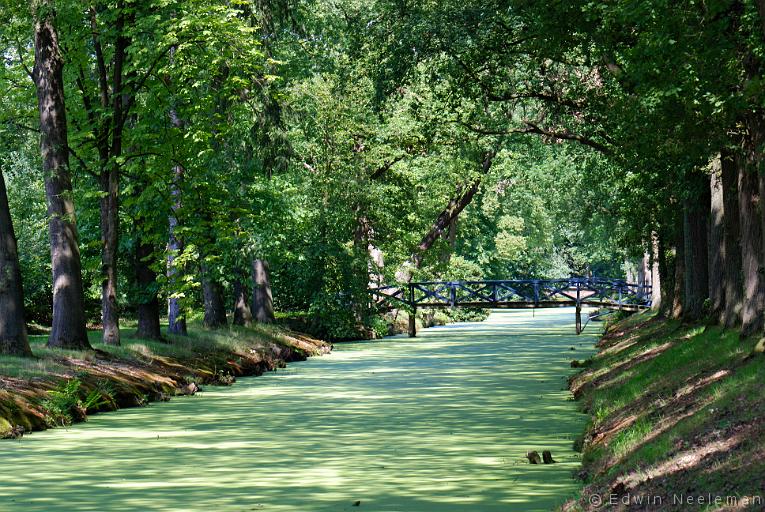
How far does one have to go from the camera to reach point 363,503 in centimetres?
1098

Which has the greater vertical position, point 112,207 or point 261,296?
point 112,207

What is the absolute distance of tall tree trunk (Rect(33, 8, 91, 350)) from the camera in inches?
887

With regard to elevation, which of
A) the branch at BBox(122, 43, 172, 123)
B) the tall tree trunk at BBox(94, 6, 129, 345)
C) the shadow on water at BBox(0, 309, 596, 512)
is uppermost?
the branch at BBox(122, 43, 172, 123)

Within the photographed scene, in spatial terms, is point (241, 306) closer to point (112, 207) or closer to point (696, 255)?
point (112, 207)

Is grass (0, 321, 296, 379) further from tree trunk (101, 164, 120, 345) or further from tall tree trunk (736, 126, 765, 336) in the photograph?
tall tree trunk (736, 126, 765, 336)

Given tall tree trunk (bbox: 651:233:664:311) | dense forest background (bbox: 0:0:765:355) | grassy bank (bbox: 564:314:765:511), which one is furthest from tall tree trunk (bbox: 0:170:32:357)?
tall tree trunk (bbox: 651:233:664:311)

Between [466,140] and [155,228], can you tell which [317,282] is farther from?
[155,228]

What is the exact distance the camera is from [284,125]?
3105 centimetres

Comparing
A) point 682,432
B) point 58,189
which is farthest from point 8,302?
point 682,432

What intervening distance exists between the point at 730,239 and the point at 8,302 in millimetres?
12343

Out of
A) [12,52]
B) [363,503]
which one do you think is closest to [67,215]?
[12,52]

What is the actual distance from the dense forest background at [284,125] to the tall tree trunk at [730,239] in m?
0.05

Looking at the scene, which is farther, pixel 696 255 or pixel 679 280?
pixel 679 280

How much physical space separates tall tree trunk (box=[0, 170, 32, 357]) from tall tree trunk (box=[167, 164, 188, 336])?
20.5 feet
